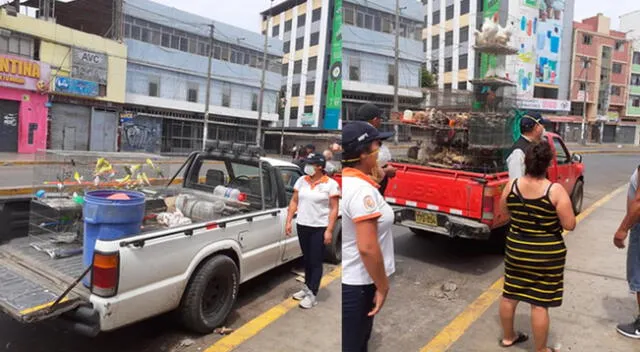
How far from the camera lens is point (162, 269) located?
11.5 ft

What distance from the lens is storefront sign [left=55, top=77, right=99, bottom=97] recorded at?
26.2 meters

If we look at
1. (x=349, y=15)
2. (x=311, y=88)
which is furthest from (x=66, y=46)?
(x=349, y=15)

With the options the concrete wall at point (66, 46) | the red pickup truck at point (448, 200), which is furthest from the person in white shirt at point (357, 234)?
the concrete wall at point (66, 46)

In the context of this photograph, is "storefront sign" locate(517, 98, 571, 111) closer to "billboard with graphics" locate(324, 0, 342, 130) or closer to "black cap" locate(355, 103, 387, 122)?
"billboard with graphics" locate(324, 0, 342, 130)

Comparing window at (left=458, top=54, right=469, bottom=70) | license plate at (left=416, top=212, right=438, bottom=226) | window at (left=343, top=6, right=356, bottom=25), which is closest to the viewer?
license plate at (left=416, top=212, right=438, bottom=226)

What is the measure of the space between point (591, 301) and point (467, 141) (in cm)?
285

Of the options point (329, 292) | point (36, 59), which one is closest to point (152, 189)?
point (329, 292)

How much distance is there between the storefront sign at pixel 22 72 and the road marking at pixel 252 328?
2556 centimetres

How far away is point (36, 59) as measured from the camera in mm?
25328

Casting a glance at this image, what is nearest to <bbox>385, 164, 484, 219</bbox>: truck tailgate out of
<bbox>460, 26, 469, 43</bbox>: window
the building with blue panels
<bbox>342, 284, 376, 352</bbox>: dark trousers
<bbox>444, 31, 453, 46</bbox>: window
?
<bbox>342, 284, 376, 352</bbox>: dark trousers

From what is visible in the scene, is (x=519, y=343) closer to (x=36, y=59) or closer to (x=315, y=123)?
(x=36, y=59)

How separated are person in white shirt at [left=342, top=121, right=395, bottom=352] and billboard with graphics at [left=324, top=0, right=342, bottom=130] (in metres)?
40.2

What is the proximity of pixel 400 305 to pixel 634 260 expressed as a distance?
212 centimetres

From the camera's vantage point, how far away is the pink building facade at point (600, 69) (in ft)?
184
